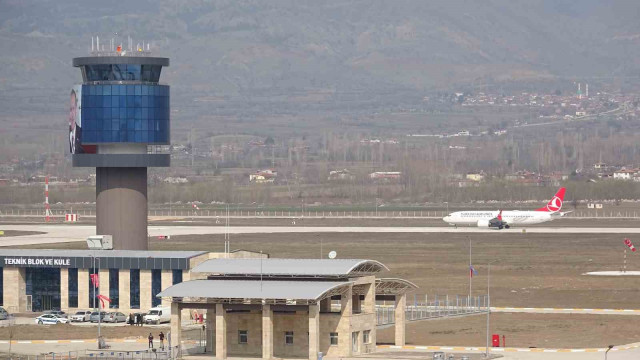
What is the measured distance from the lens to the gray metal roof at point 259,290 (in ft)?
235

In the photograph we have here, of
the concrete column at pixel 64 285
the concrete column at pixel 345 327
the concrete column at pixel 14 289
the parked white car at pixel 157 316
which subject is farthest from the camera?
the concrete column at pixel 14 289

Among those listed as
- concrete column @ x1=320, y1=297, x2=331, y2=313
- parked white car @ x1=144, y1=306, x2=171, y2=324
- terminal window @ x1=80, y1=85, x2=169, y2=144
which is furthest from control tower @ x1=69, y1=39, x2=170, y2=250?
concrete column @ x1=320, y1=297, x2=331, y2=313

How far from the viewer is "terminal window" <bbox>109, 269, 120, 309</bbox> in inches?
3878

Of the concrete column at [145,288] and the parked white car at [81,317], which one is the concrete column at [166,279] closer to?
the concrete column at [145,288]

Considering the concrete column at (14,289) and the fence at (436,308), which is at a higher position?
the concrete column at (14,289)

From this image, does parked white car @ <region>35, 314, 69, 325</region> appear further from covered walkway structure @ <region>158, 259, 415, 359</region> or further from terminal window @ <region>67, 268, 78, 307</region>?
covered walkway structure @ <region>158, 259, 415, 359</region>

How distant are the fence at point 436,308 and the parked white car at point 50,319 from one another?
21559mm

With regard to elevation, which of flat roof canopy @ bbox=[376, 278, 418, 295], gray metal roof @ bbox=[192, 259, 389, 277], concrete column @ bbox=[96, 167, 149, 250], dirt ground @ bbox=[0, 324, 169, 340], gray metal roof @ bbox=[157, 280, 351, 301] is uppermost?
concrete column @ bbox=[96, 167, 149, 250]

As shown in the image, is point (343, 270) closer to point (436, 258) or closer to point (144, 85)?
point (144, 85)

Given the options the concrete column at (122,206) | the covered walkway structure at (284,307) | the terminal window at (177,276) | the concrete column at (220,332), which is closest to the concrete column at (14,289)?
the concrete column at (122,206)

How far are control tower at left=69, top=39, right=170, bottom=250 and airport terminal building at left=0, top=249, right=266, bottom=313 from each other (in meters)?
4.61

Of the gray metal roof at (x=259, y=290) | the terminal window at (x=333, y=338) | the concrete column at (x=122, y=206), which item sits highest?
the concrete column at (x=122, y=206)

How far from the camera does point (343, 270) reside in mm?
75500

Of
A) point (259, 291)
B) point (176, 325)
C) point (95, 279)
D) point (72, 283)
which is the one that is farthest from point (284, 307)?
point (72, 283)
